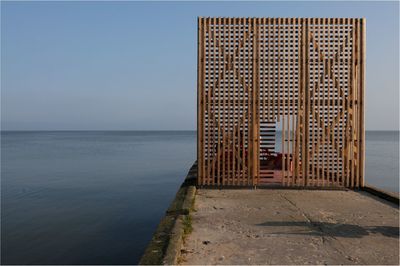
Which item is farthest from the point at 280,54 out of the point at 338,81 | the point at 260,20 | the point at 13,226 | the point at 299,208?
the point at 13,226

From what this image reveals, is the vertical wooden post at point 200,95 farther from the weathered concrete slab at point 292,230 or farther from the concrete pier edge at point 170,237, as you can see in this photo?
the concrete pier edge at point 170,237

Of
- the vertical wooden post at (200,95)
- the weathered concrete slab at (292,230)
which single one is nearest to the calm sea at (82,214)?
the vertical wooden post at (200,95)

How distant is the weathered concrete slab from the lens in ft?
15.1

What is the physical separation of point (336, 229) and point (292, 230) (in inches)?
27.8

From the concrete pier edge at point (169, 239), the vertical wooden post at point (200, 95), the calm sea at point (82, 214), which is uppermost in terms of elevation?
the vertical wooden post at point (200, 95)

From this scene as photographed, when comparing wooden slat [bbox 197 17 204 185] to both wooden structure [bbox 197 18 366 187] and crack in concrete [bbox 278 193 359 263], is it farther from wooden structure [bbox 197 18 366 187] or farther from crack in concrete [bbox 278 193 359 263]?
crack in concrete [bbox 278 193 359 263]

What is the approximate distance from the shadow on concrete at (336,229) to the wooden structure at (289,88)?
3.71 metres

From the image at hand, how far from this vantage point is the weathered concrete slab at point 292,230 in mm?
4590

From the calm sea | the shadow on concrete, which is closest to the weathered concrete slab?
the shadow on concrete

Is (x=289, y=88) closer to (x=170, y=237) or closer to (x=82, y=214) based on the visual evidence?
(x=170, y=237)

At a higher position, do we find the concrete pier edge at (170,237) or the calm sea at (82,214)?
the concrete pier edge at (170,237)

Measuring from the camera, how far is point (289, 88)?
971 centimetres

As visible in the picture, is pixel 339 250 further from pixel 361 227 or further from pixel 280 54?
pixel 280 54

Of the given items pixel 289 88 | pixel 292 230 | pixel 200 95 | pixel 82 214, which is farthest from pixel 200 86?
pixel 82 214
